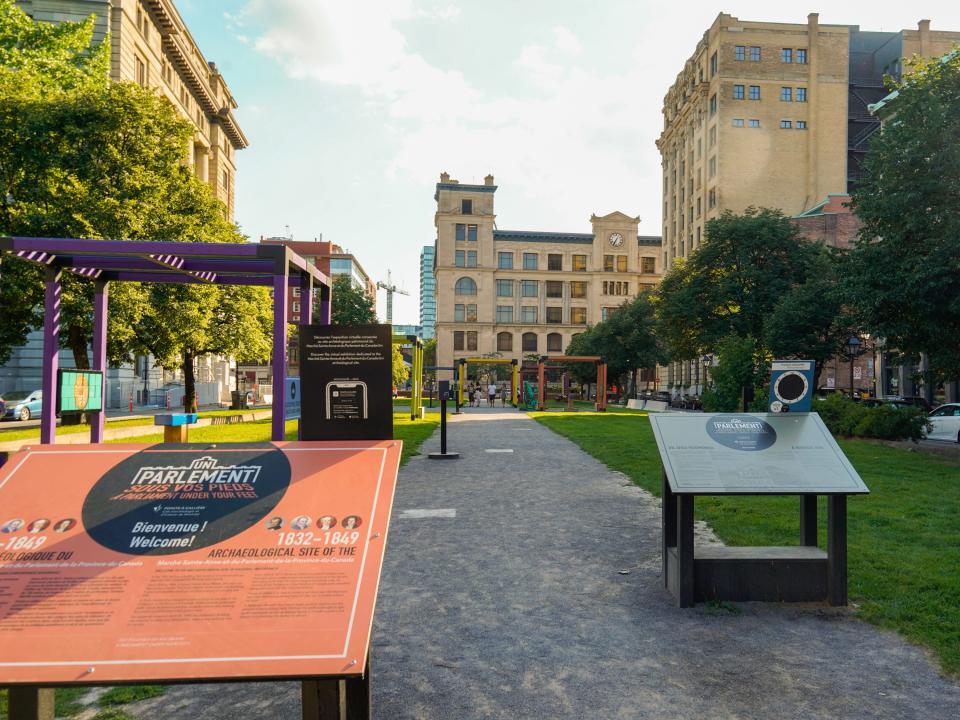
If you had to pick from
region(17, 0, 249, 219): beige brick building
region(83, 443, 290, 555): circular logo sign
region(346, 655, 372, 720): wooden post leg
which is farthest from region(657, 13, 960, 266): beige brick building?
region(346, 655, 372, 720): wooden post leg

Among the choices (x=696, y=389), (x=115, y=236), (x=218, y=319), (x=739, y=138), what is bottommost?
(x=696, y=389)

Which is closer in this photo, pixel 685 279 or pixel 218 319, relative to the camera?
pixel 218 319

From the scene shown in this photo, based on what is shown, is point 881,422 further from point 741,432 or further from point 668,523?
point 668,523

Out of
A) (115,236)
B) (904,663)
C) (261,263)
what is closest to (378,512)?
(904,663)

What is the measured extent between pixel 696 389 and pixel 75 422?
5383 centimetres

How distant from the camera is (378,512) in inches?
132

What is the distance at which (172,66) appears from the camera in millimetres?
49688

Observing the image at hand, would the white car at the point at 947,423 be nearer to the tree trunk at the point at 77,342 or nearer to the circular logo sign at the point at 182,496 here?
the circular logo sign at the point at 182,496

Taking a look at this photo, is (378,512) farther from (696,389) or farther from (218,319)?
(696,389)

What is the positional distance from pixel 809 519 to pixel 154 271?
25.7ft

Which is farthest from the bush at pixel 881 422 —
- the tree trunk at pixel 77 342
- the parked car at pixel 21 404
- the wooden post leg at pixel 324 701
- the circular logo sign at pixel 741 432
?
the parked car at pixel 21 404

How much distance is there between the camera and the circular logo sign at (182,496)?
3205 millimetres

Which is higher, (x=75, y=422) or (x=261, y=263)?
(x=261, y=263)

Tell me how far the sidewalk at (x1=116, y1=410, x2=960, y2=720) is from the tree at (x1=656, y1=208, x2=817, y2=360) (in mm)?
37221
